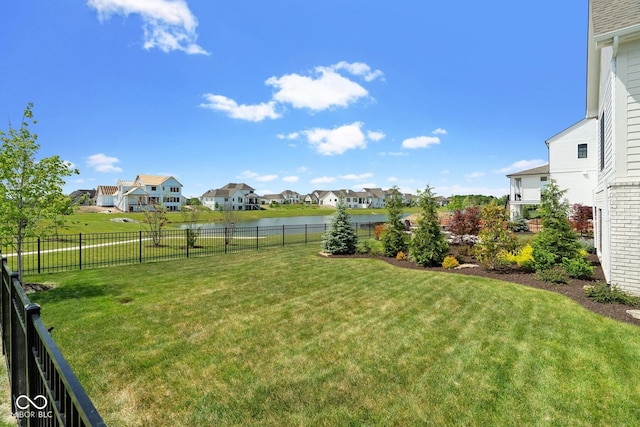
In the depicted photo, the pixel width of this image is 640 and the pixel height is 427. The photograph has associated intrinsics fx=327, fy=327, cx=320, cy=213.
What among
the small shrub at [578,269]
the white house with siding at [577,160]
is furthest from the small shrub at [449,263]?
the white house with siding at [577,160]

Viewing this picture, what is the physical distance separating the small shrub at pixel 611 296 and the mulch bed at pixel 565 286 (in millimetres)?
121

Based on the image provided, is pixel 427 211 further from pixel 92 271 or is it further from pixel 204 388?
pixel 92 271

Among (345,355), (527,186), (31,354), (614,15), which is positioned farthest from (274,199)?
(31,354)

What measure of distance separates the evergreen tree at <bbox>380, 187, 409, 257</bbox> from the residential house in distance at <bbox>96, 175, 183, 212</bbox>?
55.2 metres

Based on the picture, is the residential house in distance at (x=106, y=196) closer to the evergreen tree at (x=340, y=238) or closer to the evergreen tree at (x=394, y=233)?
the evergreen tree at (x=340, y=238)

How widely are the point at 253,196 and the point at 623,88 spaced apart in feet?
263

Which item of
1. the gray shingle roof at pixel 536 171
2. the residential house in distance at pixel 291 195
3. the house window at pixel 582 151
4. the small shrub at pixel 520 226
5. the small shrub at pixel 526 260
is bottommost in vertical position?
the small shrub at pixel 526 260

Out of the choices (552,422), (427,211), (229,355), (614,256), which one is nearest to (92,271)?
(229,355)

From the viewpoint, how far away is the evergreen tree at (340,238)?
14242 millimetres

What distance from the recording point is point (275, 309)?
6781 millimetres

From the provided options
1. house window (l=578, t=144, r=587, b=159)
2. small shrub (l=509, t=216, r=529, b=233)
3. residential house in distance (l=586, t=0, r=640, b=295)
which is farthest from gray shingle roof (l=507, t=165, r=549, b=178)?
residential house in distance (l=586, t=0, r=640, b=295)

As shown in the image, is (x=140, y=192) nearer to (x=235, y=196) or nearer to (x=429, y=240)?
(x=235, y=196)

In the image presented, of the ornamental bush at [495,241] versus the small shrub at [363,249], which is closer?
the ornamental bush at [495,241]

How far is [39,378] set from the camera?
2318 millimetres
